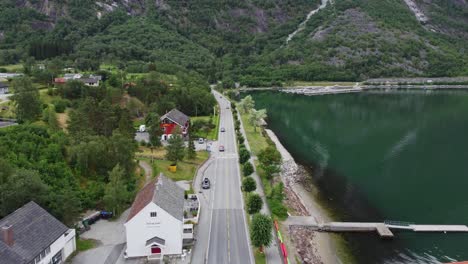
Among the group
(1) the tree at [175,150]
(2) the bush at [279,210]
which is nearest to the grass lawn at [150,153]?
(1) the tree at [175,150]

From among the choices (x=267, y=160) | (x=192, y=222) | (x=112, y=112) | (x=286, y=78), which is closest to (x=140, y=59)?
(x=286, y=78)

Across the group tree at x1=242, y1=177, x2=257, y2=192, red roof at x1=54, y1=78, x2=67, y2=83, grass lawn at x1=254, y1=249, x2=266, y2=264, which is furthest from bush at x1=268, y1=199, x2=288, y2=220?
red roof at x1=54, y1=78, x2=67, y2=83

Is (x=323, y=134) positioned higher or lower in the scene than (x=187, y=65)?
lower

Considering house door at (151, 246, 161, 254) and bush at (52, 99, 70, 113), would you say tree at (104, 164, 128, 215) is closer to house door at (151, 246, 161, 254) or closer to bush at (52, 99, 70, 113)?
house door at (151, 246, 161, 254)

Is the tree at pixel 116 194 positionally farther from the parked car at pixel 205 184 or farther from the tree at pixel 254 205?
the tree at pixel 254 205

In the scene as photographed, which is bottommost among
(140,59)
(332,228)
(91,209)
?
(332,228)

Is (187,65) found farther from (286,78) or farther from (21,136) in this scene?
(21,136)

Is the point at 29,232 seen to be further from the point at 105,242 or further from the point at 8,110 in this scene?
the point at 8,110
